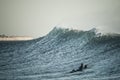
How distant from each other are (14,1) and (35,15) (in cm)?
28

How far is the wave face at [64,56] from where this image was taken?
2.44 metres

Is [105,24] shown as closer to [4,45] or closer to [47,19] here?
[47,19]

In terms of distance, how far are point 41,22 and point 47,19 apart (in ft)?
0.26

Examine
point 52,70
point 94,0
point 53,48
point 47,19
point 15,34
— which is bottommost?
point 52,70

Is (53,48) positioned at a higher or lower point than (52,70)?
higher

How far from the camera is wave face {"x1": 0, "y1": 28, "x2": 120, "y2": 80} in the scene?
244 cm

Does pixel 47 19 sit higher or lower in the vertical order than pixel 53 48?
higher

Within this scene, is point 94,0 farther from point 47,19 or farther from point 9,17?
point 9,17

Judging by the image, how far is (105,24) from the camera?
8.43 ft

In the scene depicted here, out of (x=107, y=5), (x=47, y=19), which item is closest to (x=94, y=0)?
(x=107, y=5)

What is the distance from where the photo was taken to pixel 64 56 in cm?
252

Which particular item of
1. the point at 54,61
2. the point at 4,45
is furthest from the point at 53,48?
the point at 4,45

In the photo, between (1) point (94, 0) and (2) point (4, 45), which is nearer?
(2) point (4, 45)

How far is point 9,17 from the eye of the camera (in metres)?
2.47
